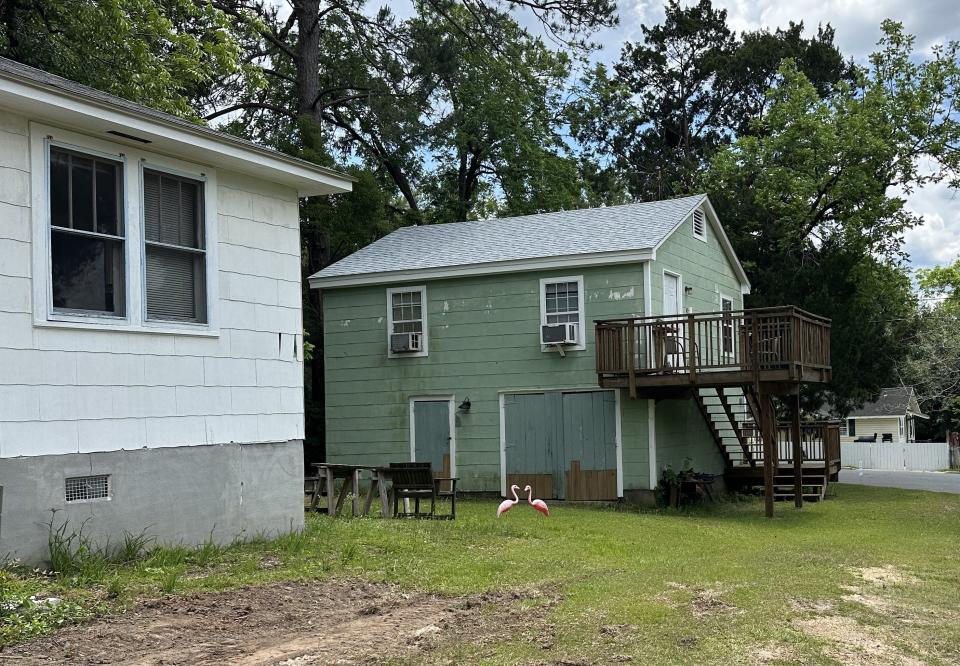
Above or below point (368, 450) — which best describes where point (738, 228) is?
above

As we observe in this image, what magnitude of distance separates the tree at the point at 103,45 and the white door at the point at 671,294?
9.81 meters

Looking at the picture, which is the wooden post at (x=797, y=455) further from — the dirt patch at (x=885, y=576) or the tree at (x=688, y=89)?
the tree at (x=688, y=89)

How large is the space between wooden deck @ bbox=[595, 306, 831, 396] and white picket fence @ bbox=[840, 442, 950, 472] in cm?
2566

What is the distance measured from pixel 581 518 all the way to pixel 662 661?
30.7 feet

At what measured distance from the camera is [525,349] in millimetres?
19562

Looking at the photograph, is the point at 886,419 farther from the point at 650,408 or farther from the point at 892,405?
the point at 650,408

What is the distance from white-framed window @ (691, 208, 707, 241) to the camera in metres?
21.1

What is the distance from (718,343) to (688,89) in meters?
27.7

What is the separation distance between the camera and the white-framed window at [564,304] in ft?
62.7

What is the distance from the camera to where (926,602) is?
28.9 ft

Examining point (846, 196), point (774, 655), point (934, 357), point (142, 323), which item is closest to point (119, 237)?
point (142, 323)

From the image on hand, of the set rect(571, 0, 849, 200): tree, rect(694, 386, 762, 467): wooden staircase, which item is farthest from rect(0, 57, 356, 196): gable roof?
rect(571, 0, 849, 200): tree

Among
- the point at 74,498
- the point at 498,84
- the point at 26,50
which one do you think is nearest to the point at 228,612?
the point at 74,498

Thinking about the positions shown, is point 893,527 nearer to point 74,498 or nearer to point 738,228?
point 74,498
